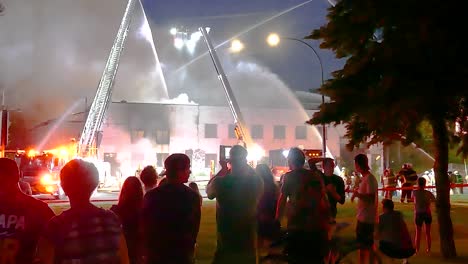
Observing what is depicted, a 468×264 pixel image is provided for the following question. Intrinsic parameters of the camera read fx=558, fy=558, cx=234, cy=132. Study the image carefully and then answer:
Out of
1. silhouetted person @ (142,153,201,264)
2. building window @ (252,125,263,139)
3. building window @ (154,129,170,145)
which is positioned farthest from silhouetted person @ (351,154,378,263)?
building window @ (252,125,263,139)

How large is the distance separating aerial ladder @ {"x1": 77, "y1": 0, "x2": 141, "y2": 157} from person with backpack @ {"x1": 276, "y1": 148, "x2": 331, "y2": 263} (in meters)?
30.1

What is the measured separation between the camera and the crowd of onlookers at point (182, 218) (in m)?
3.38

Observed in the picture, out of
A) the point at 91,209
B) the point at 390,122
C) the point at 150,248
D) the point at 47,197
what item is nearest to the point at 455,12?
the point at 390,122

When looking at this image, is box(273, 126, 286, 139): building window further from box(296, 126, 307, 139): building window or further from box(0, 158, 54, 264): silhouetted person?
box(0, 158, 54, 264): silhouetted person

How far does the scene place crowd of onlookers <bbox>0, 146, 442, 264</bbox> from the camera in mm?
3383

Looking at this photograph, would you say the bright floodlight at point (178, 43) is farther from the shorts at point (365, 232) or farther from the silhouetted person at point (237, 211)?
the silhouetted person at point (237, 211)

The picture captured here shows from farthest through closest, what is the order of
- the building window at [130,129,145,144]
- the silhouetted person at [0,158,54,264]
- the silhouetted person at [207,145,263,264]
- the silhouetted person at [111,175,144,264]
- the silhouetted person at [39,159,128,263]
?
the building window at [130,129,145,144]
the silhouetted person at [111,175,144,264]
the silhouetted person at [207,145,263,264]
the silhouetted person at [0,158,54,264]
the silhouetted person at [39,159,128,263]

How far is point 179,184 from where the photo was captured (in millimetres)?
4531

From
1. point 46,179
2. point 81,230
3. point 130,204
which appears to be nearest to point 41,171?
point 46,179

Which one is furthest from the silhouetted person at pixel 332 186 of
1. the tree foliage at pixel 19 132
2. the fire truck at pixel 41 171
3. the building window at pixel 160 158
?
the tree foliage at pixel 19 132

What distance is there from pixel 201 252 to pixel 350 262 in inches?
159

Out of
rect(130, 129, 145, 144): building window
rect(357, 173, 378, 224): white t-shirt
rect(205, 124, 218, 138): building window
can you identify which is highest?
rect(205, 124, 218, 138): building window

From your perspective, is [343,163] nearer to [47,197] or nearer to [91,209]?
[47,197]

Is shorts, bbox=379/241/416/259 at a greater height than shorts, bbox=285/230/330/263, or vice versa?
shorts, bbox=285/230/330/263
